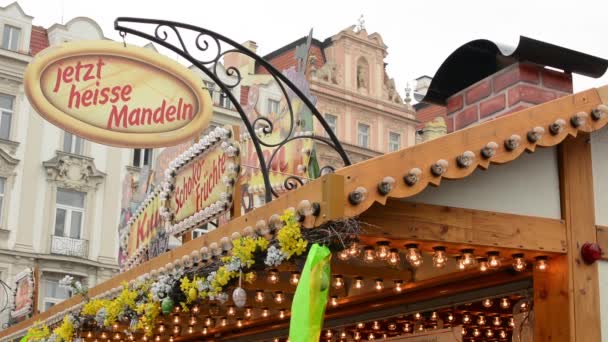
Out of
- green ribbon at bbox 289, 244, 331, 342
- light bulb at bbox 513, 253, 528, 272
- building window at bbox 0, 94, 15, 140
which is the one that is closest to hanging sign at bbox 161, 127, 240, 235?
light bulb at bbox 513, 253, 528, 272

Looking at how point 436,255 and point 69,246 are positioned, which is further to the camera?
point 69,246

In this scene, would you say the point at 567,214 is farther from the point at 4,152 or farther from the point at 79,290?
the point at 4,152

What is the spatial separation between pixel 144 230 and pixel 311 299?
24.4 feet

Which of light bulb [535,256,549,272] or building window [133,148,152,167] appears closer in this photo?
light bulb [535,256,549,272]

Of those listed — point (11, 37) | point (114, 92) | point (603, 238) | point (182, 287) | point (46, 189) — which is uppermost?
point (11, 37)

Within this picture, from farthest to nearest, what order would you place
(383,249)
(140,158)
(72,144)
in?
(140,158), (72,144), (383,249)

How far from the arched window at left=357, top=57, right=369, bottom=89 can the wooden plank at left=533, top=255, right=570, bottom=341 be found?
93.9 feet

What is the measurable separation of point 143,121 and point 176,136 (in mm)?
330

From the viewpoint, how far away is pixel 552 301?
584 centimetres

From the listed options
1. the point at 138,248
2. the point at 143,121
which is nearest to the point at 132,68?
the point at 143,121

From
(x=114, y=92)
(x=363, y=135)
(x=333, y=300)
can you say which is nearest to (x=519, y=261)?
(x=333, y=300)

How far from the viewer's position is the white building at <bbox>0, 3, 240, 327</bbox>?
2825 centimetres

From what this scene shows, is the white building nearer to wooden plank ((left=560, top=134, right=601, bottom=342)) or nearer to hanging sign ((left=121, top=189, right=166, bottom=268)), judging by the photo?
hanging sign ((left=121, top=189, right=166, bottom=268))

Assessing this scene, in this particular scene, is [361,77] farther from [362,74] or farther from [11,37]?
[11,37]
